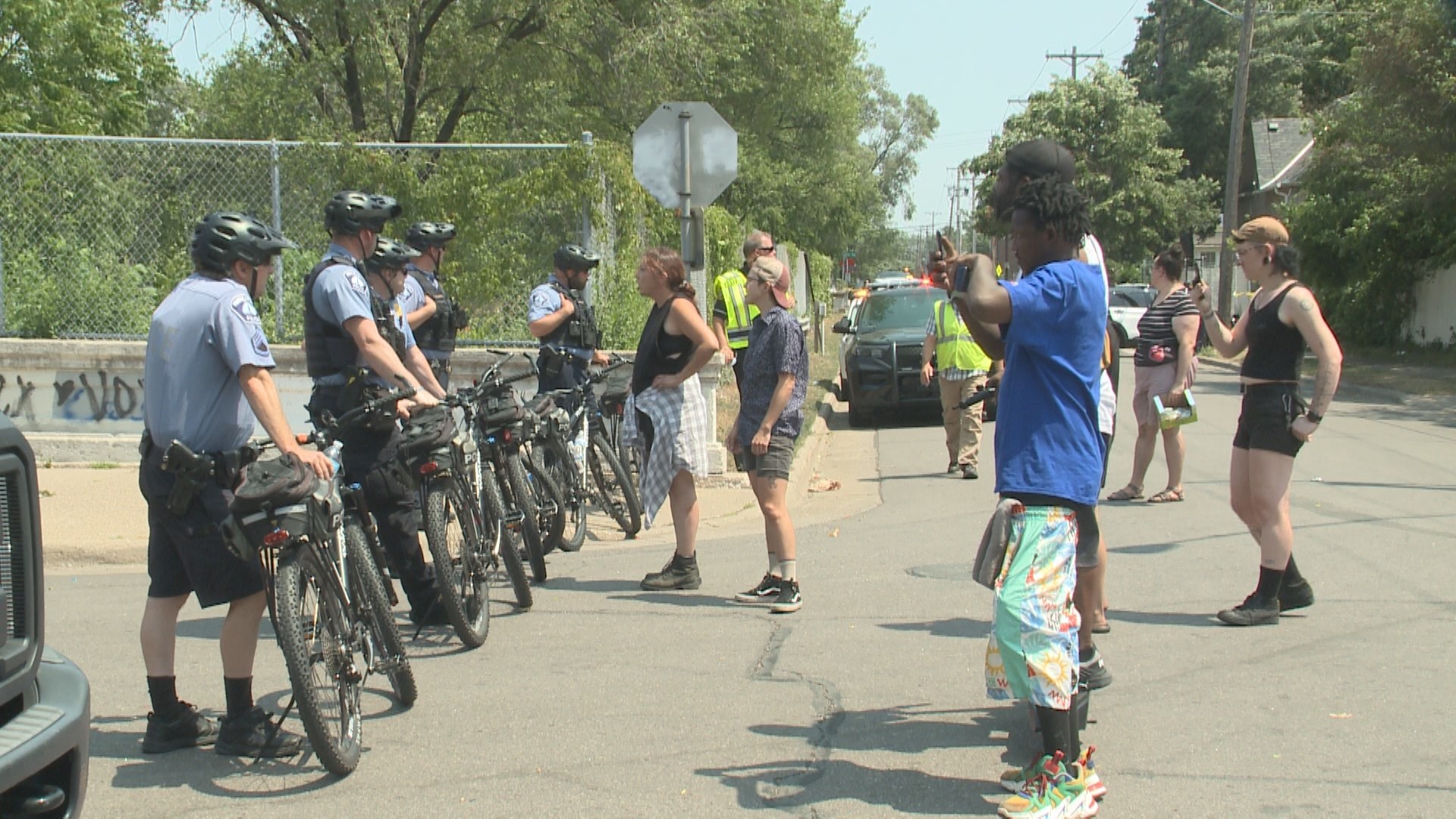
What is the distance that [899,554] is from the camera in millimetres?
8391

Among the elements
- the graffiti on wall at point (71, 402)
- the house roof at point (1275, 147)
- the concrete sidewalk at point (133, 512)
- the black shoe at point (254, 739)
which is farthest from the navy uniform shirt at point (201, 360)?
the house roof at point (1275, 147)

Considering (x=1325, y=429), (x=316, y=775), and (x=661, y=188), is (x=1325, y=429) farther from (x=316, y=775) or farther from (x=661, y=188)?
(x=316, y=775)

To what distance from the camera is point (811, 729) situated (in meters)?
5.02

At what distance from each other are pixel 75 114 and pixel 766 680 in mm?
26736

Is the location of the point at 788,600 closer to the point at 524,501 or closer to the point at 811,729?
the point at 524,501

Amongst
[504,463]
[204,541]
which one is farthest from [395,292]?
[204,541]

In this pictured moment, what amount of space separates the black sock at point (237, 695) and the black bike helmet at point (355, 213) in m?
2.07

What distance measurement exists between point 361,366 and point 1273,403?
167 inches

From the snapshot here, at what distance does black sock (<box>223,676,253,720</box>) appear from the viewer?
485cm

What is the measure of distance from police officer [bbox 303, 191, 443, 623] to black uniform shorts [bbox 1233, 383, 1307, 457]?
383 cm

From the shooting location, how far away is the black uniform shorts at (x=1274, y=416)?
628 centimetres

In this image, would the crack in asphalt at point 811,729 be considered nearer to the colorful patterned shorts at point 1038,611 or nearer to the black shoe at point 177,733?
the colorful patterned shorts at point 1038,611

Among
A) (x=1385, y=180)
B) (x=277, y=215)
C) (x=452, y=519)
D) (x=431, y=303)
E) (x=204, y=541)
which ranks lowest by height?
(x=452, y=519)

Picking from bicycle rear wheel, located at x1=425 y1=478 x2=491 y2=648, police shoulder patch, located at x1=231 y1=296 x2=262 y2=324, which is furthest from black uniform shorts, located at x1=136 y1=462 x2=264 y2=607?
bicycle rear wheel, located at x1=425 y1=478 x2=491 y2=648
